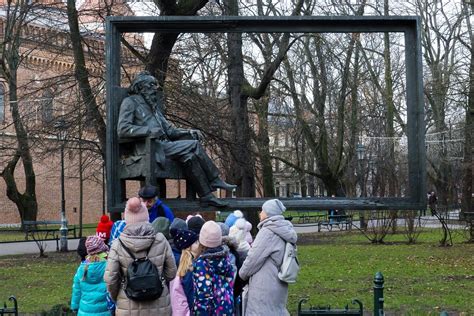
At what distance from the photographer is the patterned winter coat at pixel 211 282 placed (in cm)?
651

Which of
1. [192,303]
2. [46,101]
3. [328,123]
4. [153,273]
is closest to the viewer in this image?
[153,273]

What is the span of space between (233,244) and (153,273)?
1525 millimetres

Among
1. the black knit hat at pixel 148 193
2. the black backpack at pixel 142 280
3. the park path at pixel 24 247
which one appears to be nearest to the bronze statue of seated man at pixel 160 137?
the black knit hat at pixel 148 193

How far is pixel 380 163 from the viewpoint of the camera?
25.2 meters

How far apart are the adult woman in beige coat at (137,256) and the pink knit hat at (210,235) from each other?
0.38 m

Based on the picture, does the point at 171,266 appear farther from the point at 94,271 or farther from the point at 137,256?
the point at 94,271

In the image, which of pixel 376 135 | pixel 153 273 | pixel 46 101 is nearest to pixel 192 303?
pixel 153 273

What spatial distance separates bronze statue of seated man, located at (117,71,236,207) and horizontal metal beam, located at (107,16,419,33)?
76 centimetres

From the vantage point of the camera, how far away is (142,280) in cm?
596

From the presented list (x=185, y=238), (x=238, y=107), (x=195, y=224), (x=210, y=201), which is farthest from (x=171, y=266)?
(x=238, y=107)

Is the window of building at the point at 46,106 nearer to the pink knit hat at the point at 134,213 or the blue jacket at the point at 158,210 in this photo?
the blue jacket at the point at 158,210

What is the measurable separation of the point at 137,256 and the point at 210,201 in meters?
2.24

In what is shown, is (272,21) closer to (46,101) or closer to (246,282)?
(246,282)

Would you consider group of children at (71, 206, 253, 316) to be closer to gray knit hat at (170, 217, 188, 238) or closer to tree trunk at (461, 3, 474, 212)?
gray knit hat at (170, 217, 188, 238)
